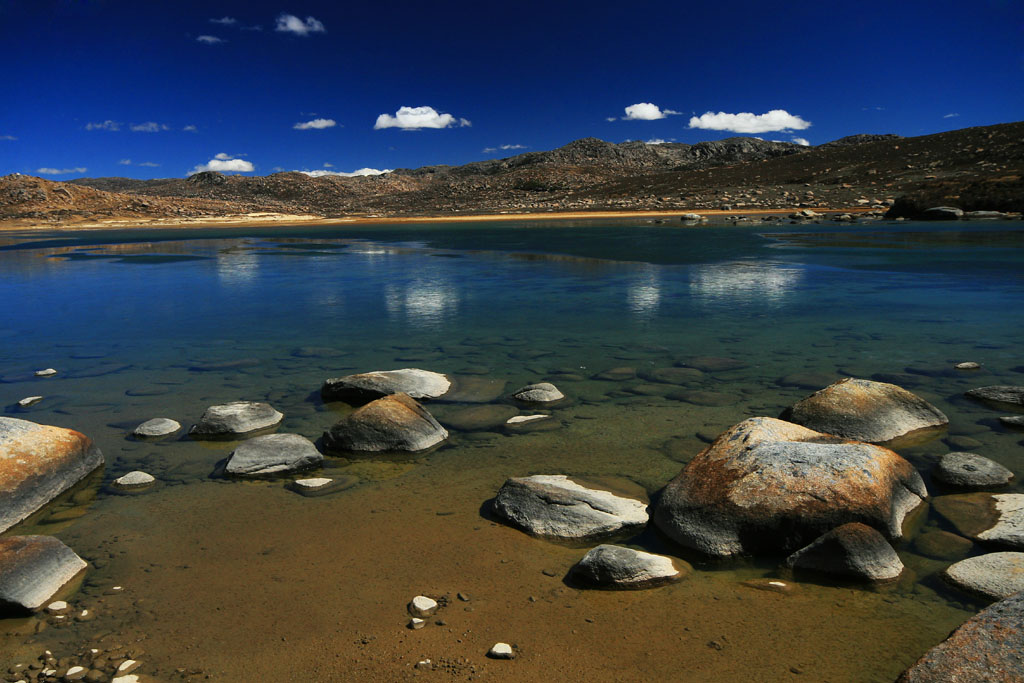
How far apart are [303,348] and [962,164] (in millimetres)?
73023

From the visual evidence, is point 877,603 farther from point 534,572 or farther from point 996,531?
point 534,572

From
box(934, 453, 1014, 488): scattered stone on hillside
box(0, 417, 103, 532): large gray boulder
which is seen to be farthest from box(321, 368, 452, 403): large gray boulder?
box(934, 453, 1014, 488): scattered stone on hillside

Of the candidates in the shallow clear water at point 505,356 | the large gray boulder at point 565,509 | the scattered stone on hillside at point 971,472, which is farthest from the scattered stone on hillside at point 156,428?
the scattered stone on hillside at point 971,472

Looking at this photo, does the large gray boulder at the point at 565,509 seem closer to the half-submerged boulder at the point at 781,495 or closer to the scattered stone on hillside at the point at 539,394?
the half-submerged boulder at the point at 781,495

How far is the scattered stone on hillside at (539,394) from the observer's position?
7676 mm

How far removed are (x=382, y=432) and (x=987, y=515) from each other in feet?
15.9

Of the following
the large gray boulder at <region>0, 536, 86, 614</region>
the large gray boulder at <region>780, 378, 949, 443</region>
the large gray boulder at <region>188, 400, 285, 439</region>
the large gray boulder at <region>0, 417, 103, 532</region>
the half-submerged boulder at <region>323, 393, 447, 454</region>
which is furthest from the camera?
the large gray boulder at <region>188, 400, 285, 439</region>

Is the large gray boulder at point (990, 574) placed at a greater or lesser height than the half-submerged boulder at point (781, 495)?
lesser

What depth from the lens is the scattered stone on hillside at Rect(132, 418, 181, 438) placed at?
6773 mm

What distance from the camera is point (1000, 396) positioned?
7.24 metres

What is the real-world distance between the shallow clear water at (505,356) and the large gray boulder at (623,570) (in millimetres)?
126

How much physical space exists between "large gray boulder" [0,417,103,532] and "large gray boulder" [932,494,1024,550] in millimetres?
6790

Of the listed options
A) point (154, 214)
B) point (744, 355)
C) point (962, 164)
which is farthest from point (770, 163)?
point (744, 355)

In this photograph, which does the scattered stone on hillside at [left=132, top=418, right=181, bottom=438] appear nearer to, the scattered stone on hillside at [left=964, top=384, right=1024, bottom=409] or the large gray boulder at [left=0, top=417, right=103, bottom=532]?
the large gray boulder at [left=0, top=417, right=103, bottom=532]
